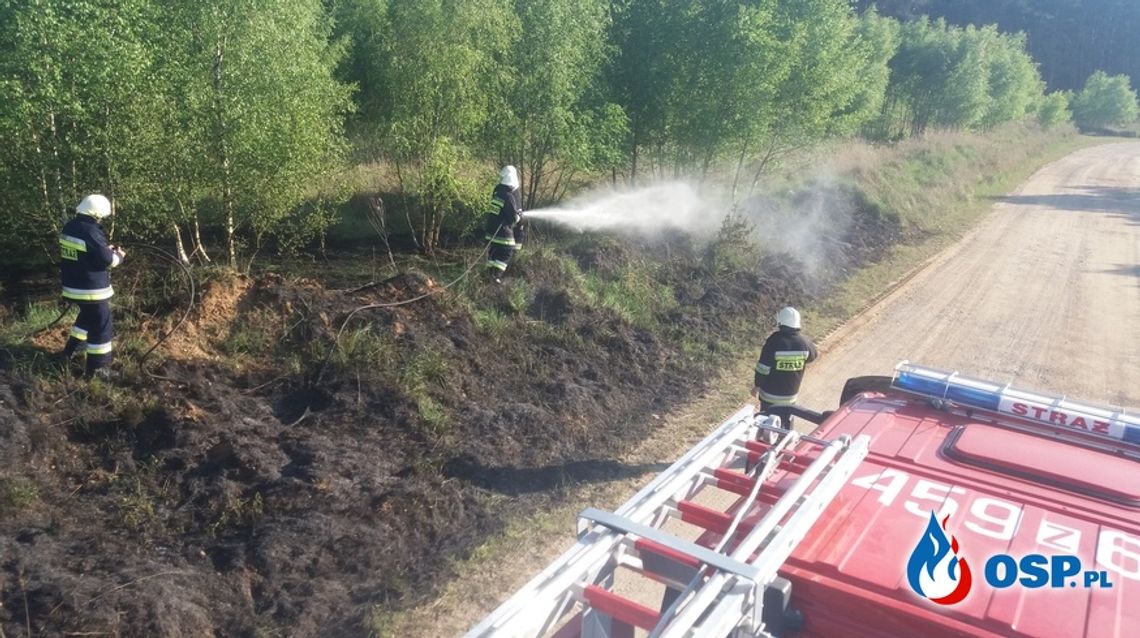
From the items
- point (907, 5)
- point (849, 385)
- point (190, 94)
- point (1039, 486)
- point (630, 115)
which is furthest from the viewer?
point (907, 5)

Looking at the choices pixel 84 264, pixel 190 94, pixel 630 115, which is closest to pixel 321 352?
pixel 84 264

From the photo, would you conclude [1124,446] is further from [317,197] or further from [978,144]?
A: [978,144]

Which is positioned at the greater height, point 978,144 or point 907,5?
point 907,5

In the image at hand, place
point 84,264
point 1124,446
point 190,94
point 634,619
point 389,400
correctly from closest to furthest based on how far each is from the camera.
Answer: point 634,619
point 1124,446
point 84,264
point 389,400
point 190,94

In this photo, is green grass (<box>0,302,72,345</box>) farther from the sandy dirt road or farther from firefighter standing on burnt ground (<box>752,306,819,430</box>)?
the sandy dirt road

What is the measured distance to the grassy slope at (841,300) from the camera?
17.2ft

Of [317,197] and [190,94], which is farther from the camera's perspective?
[317,197]

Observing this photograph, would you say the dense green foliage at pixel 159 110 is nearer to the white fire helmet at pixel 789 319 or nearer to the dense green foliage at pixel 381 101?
the dense green foliage at pixel 381 101

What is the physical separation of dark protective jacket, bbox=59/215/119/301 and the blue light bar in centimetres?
659

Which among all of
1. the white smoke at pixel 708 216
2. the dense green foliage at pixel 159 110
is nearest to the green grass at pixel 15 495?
the dense green foliage at pixel 159 110

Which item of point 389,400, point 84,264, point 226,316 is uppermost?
point 84,264

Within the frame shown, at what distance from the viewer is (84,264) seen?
6648 mm

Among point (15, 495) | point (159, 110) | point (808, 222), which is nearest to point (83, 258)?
point (15, 495)

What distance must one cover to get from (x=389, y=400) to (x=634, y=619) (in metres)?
5.06
